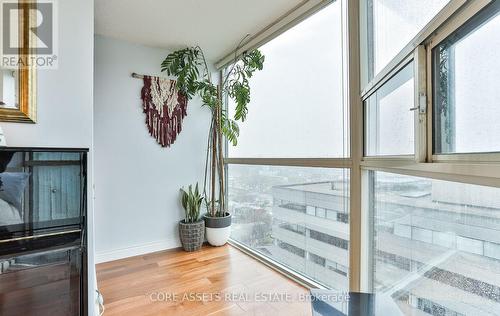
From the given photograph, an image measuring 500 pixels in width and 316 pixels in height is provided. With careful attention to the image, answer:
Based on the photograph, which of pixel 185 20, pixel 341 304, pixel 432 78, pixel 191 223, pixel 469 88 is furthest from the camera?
pixel 191 223

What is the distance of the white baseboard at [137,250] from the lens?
2.53 meters

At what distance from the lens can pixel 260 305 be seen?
1.78 metres

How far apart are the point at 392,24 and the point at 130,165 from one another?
2651 mm

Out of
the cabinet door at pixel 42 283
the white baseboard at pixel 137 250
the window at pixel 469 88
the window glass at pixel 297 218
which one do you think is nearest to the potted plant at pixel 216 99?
the window glass at pixel 297 218

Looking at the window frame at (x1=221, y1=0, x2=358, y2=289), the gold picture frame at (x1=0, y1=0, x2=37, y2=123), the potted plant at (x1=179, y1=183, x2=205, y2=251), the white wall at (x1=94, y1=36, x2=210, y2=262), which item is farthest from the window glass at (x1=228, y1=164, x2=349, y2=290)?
the gold picture frame at (x1=0, y1=0, x2=37, y2=123)

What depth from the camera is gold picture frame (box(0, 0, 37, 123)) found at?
1326 mm

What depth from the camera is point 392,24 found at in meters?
1.31

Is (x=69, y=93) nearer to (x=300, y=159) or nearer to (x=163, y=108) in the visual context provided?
(x=163, y=108)

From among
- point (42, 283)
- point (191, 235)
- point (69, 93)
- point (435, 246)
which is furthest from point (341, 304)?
point (191, 235)

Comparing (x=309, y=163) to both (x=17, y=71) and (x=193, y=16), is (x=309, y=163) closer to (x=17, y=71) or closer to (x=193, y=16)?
(x=193, y=16)

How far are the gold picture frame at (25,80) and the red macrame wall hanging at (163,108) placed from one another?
1.39 m

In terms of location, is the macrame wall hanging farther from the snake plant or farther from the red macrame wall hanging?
the snake plant

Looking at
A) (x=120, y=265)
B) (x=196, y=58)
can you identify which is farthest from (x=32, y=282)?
(x=196, y=58)

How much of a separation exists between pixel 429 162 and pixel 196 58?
275cm
